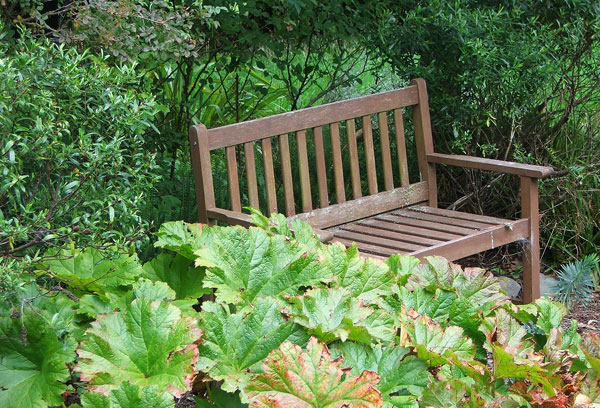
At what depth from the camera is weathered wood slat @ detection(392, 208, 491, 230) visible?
451cm

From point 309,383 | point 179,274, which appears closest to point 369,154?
point 179,274

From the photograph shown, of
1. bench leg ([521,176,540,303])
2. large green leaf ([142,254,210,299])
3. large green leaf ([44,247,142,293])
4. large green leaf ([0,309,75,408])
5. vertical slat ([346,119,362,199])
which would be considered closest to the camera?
large green leaf ([0,309,75,408])

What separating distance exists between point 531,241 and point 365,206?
0.90 meters

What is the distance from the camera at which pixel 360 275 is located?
8.39 feet

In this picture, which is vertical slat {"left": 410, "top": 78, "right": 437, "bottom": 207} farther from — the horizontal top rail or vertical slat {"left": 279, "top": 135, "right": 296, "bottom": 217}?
vertical slat {"left": 279, "top": 135, "right": 296, "bottom": 217}

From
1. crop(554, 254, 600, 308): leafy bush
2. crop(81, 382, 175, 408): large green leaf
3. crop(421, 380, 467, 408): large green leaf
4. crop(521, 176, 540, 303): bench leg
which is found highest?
crop(81, 382, 175, 408): large green leaf

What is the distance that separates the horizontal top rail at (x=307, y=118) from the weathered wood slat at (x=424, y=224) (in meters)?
0.59

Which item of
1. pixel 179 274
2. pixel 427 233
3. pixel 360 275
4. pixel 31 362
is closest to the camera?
pixel 31 362

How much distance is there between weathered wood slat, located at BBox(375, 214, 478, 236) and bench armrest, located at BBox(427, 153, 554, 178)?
0.39m

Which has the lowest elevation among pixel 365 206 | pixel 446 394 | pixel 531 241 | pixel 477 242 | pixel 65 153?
pixel 531 241

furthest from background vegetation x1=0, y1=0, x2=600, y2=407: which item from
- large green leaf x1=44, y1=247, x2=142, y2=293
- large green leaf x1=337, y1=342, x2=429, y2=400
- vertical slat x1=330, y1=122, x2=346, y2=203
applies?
vertical slat x1=330, y1=122, x2=346, y2=203

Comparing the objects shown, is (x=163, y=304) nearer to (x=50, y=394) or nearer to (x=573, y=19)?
(x=50, y=394)

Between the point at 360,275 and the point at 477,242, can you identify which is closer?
the point at 360,275

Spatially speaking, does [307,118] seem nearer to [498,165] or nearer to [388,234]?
[388,234]
